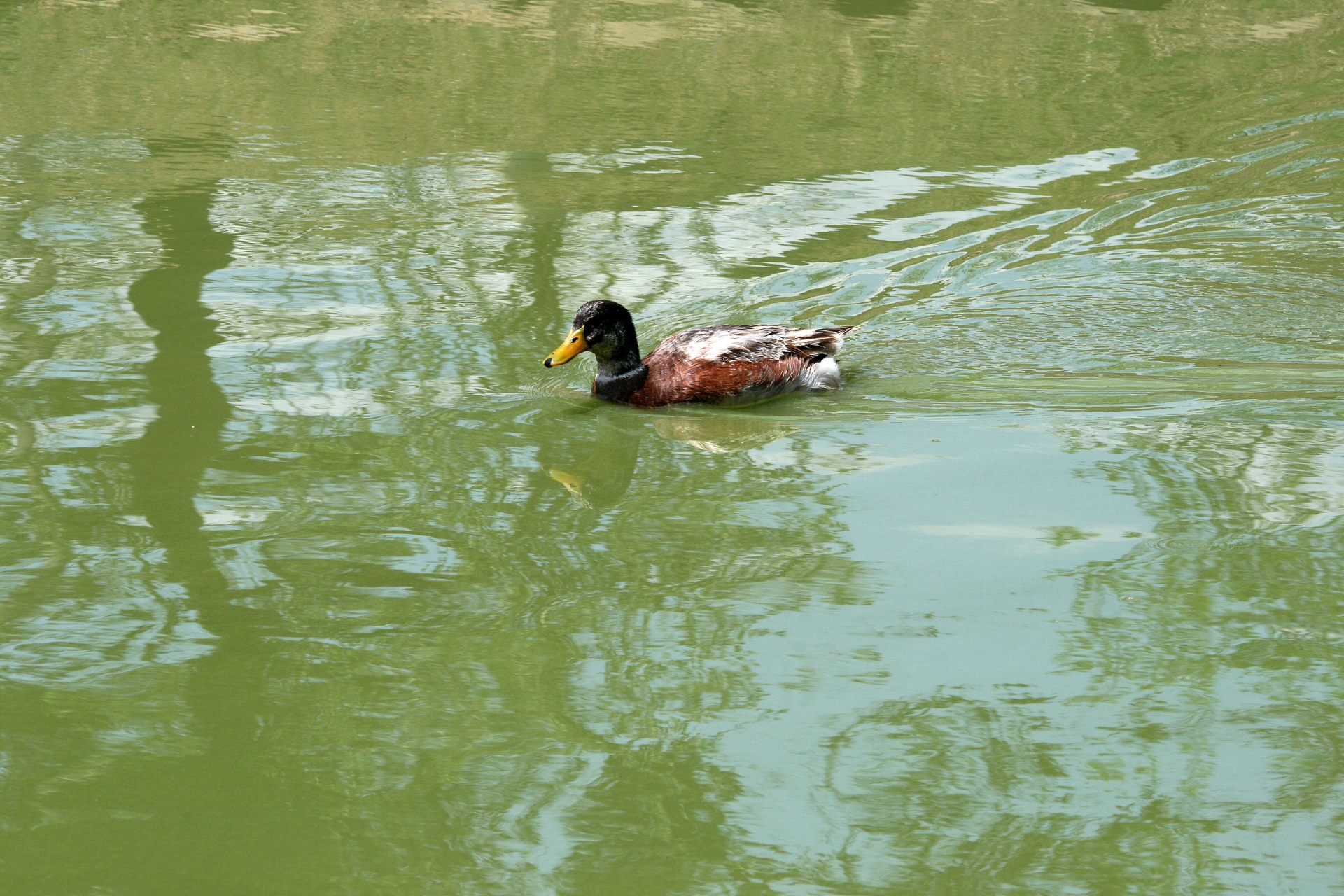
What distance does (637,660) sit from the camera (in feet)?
15.1

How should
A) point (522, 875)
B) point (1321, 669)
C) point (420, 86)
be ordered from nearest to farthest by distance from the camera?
point (522, 875) → point (1321, 669) → point (420, 86)

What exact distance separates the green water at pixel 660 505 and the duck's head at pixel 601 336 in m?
0.30

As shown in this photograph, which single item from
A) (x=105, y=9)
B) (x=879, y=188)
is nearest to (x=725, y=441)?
(x=879, y=188)

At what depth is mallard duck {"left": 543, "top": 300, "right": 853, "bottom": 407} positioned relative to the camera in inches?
290

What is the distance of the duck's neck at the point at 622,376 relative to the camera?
7.49m

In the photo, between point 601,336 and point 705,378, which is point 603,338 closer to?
point 601,336

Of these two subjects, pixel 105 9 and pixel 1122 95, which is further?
pixel 105 9

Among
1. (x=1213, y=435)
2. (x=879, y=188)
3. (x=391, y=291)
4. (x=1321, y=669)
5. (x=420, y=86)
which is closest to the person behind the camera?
(x=1321, y=669)

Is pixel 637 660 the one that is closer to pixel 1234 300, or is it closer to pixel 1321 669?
pixel 1321 669

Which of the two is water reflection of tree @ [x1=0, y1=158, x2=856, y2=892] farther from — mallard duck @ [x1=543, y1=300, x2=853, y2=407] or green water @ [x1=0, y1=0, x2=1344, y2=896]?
mallard duck @ [x1=543, y1=300, x2=853, y2=407]

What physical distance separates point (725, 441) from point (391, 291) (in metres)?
2.71

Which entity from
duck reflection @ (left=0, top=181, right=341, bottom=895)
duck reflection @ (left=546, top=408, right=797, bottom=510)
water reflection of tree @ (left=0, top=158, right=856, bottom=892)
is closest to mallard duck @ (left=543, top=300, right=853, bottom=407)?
duck reflection @ (left=546, top=408, right=797, bottom=510)

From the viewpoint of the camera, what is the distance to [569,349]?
7.24 metres

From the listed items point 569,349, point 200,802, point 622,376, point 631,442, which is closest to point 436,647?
point 200,802
